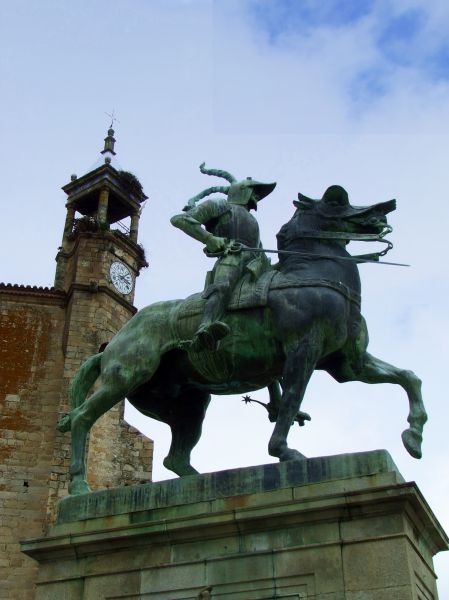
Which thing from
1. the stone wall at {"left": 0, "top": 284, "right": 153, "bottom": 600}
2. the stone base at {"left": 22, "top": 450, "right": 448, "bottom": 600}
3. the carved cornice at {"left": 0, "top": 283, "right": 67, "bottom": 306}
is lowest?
the stone base at {"left": 22, "top": 450, "right": 448, "bottom": 600}

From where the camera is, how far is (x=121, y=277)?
105 ft

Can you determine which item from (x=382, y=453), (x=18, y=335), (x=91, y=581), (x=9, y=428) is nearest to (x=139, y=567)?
(x=91, y=581)

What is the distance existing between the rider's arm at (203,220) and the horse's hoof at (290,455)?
7.11 feet

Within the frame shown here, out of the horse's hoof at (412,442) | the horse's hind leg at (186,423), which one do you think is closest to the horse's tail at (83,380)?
the horse's hind leg at (186,423)

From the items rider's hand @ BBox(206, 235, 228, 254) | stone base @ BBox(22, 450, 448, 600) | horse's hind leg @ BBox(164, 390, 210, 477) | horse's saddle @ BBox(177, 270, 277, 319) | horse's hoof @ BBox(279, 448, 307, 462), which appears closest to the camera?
stone base @ BBox(22, 450, 448, 600)

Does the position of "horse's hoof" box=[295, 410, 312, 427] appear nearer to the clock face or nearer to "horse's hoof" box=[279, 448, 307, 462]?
"horse's hoof" box=[279, 448, 307, 462]

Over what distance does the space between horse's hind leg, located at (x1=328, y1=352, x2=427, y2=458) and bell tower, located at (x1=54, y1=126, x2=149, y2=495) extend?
19595 mm

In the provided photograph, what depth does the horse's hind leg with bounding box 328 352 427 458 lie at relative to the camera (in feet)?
26.0

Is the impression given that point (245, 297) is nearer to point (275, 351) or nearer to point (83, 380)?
point (275, 351)

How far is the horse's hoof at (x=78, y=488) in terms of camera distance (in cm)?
851

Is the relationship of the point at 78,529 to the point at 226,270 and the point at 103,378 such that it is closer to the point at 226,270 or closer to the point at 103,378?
the point at 103,378

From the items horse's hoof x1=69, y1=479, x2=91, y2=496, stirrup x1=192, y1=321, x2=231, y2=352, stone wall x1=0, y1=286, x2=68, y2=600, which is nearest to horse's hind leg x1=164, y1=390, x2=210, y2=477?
horse's hoof x1=69, y1=479, x2=91, y2=496

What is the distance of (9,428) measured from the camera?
28578 millimetres

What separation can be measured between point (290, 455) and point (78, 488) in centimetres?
215
